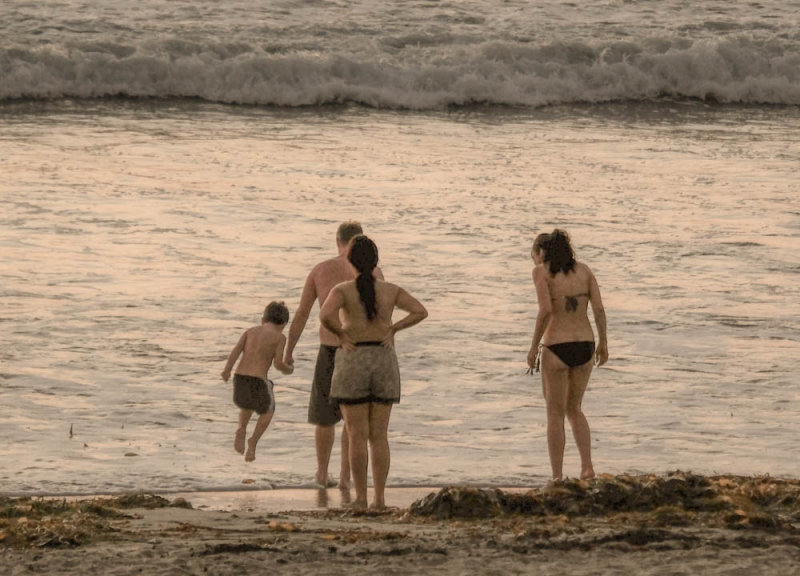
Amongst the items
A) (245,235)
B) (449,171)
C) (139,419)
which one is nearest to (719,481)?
(139,419)

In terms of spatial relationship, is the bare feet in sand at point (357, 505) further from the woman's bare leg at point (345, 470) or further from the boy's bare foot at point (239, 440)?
the boy's bare foot at point (239, 440)

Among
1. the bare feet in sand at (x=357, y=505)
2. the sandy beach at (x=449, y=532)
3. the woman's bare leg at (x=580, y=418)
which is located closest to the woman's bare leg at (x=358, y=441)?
the bare feet in sand at (x=357, y=505)

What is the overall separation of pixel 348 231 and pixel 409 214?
8358 millimetres

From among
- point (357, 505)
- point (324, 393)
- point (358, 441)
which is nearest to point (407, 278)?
point (324, 393)

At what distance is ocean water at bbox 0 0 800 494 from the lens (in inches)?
429

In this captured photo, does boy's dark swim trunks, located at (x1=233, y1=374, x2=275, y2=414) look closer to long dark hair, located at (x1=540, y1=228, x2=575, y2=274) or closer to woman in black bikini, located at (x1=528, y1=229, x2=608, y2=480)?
woman in black bikini, located at (x1=528, y1=229, x2=608, y2=480)

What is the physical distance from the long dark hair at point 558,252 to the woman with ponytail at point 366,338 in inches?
43.6

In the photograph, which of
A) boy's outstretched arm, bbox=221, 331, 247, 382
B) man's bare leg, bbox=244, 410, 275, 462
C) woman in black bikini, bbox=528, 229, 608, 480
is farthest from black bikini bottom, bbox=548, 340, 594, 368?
boy's outstretched arm, bbox=221, 331, 247, 382

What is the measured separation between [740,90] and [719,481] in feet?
72.2

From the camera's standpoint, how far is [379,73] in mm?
28781

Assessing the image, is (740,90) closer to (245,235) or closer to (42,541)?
(245,235)

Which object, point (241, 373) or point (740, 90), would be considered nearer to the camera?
point (241, 373)

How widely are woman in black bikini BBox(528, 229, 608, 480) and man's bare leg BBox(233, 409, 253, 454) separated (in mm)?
1777

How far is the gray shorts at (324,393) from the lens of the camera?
32.5 ft
